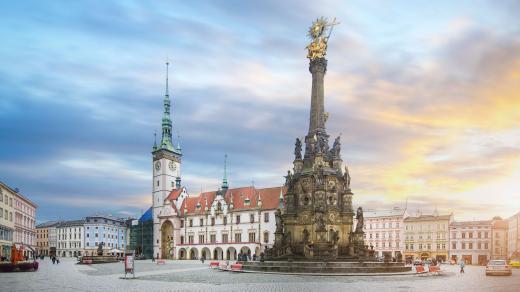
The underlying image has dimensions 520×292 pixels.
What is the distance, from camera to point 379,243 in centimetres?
11344

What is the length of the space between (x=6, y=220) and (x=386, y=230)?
76.9 m

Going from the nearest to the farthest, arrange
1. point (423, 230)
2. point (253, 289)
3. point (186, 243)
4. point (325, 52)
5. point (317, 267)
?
1. point (253, 289)
2. point (317, 267)
3. point (325, 52)
4. point (186, 243)
5. point (423, 230)

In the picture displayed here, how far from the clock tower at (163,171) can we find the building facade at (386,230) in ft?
145

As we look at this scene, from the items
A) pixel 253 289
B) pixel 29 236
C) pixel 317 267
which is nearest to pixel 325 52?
pixel 317 267

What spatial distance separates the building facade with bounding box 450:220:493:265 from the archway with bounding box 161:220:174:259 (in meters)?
58.7

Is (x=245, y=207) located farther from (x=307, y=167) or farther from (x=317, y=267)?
(x=317, y=267)

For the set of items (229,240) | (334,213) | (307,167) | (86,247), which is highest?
(307,167)

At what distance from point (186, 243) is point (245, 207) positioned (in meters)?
16.6

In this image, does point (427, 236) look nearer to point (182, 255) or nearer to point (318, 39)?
point (182, 255)

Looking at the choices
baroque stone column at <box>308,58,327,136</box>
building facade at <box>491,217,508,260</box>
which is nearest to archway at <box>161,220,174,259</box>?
baroque stone column at <box>308,58,327,136</box>

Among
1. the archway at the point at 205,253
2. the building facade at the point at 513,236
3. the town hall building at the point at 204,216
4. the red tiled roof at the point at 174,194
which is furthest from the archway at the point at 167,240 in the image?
the building facade at the point at 513,236

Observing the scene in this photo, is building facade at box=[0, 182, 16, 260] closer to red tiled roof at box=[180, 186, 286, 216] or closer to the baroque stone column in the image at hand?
red tiled roof at box=[180, 186, 286, 216]

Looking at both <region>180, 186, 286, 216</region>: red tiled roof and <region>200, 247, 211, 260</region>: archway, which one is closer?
<region>180, 186, 286, 216</region>: red tiled roof

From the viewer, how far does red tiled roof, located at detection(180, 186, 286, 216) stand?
9069 centimetres
